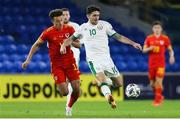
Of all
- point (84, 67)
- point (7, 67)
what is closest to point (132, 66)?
point (84, 67)

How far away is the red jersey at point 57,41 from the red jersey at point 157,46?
21.1ft

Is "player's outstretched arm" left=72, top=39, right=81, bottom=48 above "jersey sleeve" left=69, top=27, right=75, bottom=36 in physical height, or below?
below

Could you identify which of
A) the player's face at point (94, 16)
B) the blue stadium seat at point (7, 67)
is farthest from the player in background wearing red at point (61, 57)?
the blue stadium seat at point (7, 67)

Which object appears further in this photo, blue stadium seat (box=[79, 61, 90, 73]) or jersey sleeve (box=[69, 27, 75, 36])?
blue stadium seat (box=[79, 61, 90, 73])

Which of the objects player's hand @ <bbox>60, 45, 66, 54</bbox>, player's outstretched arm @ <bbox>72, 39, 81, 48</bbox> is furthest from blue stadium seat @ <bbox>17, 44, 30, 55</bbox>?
player's hand @ <bbox>60, 45, 66, 54</bbox>

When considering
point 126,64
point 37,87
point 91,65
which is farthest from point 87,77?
point 91,65

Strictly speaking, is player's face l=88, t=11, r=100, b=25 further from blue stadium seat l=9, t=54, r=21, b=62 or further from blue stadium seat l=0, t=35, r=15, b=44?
blue stadium seat l=0, t=35, r=15, b=44

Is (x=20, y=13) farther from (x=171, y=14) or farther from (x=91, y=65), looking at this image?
(x=91, y=65)

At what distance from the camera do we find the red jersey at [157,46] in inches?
908

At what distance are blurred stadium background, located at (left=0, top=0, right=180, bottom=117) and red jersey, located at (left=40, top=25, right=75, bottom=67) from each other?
7.48m

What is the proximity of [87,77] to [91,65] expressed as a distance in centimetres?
830

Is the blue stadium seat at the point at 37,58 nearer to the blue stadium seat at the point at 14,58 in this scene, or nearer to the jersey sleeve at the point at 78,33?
the blue stadium seat at the point at 14,58

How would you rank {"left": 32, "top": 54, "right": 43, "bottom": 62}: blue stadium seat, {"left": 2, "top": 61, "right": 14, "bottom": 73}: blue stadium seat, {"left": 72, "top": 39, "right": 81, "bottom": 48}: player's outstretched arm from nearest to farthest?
{"left": 72, "top": 39, "right": 81, "bottom": 48}: player's outstretched arm → {"left": 2, "top": 61, "right": 14, "bottom": 73}: blue stadium seat → {"left": 32, "top": 54, "right": 43, "bottom": 62}: blue stadium seat

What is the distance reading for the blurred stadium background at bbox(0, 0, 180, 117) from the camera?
87.7 feet
